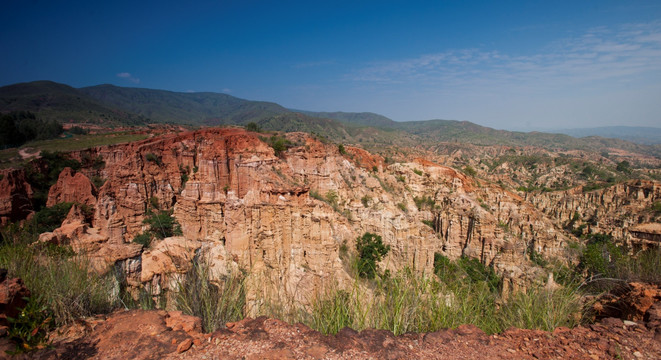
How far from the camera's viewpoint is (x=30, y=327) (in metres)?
3.56

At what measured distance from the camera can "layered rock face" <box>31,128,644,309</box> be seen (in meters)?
15.8

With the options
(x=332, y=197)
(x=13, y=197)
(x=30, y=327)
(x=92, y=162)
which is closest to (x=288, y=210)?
(x=332, y=197)

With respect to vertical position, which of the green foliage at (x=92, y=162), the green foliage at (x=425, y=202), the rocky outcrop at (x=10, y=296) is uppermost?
the green foliage at (x=92, y=162)

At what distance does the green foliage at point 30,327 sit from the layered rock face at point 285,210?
647cm

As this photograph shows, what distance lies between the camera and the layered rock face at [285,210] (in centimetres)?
1584

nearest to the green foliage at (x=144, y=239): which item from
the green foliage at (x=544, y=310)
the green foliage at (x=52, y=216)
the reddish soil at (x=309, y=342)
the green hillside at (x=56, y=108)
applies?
the green foliage at (x=52, y=216)

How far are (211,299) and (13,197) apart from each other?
24882 millimetres

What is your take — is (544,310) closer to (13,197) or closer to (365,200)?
(365,200)

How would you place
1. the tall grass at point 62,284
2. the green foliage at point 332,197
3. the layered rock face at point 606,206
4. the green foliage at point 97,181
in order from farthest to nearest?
the layered rock face at point 606,206
the green foliage at point 97,181
the green foliage at point 332,197
the tall grass at point 62,284

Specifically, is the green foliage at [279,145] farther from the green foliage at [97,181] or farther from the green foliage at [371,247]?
the green foliage at [97,181]

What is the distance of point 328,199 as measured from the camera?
2334 centimetres

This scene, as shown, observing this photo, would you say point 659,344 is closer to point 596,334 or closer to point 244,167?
point 596,334

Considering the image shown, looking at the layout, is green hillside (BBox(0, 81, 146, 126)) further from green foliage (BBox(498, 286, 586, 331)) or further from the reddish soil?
green foliage (BBox(498, 286, 586, 331))

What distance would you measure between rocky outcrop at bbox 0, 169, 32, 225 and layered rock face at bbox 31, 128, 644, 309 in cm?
188
